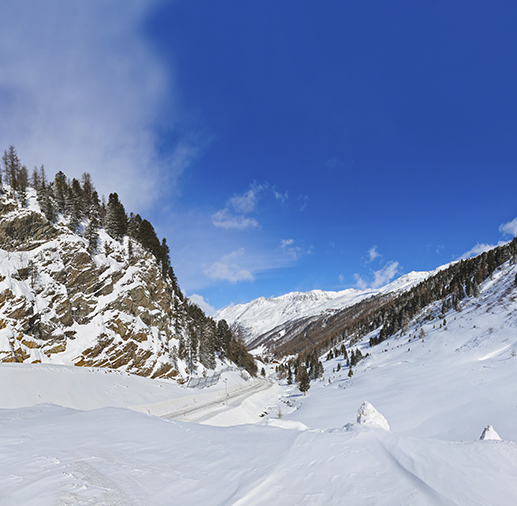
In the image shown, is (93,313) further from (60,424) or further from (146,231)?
(60,424)

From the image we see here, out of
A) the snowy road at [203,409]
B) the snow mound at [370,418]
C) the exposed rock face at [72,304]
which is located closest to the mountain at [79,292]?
the exposed rock face at [72,304]

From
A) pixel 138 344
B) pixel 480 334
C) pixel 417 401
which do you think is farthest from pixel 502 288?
pixel 138 344

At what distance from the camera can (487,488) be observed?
573 cm

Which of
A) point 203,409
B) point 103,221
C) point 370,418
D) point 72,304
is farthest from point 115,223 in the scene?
point 370,418

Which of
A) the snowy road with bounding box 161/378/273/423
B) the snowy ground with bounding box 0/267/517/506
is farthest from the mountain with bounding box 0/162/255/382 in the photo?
the snowy ground with bounding box 0/267/517/506

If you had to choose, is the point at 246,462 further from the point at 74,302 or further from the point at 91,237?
the point at 91,237

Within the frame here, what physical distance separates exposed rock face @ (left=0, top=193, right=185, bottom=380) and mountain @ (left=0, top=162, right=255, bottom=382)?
0.11 meters

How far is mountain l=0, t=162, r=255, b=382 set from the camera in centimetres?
3697

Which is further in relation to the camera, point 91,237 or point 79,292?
point 91,237

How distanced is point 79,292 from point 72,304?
2.22m

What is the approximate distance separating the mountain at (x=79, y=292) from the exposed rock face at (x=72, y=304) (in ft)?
0.38

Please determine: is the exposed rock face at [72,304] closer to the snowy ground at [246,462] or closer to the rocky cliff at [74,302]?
the rocky cliff at [74,302]

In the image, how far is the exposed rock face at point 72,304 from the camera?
119 ft

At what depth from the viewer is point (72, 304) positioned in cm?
4259
